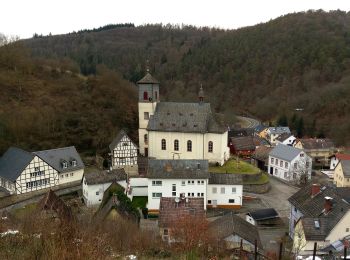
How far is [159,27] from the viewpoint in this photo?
522 feet

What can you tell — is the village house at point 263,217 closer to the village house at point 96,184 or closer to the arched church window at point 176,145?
the village house at point 96,184

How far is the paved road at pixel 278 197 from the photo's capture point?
34406 mm

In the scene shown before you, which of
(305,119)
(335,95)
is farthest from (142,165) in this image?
(335,95)

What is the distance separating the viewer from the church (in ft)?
135

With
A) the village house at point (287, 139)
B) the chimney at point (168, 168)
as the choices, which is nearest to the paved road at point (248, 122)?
the village house at point (287, 139)

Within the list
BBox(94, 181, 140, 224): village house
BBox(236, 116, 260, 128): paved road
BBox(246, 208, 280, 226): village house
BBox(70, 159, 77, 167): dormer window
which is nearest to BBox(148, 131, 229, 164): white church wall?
BBox(70, 159, 77, 167): dormer window

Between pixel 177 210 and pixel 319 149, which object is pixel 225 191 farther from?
pixel 319 149

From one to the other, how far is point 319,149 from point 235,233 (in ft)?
134

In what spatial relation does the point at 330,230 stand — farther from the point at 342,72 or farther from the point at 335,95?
the point at 342,72

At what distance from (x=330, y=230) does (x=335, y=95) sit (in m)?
62.9

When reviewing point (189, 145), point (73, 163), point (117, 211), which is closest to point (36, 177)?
point (73, 163)

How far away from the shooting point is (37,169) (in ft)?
115

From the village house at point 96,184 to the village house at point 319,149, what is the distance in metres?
33.7

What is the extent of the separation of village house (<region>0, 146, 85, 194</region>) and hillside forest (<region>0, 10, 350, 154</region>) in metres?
6.56
